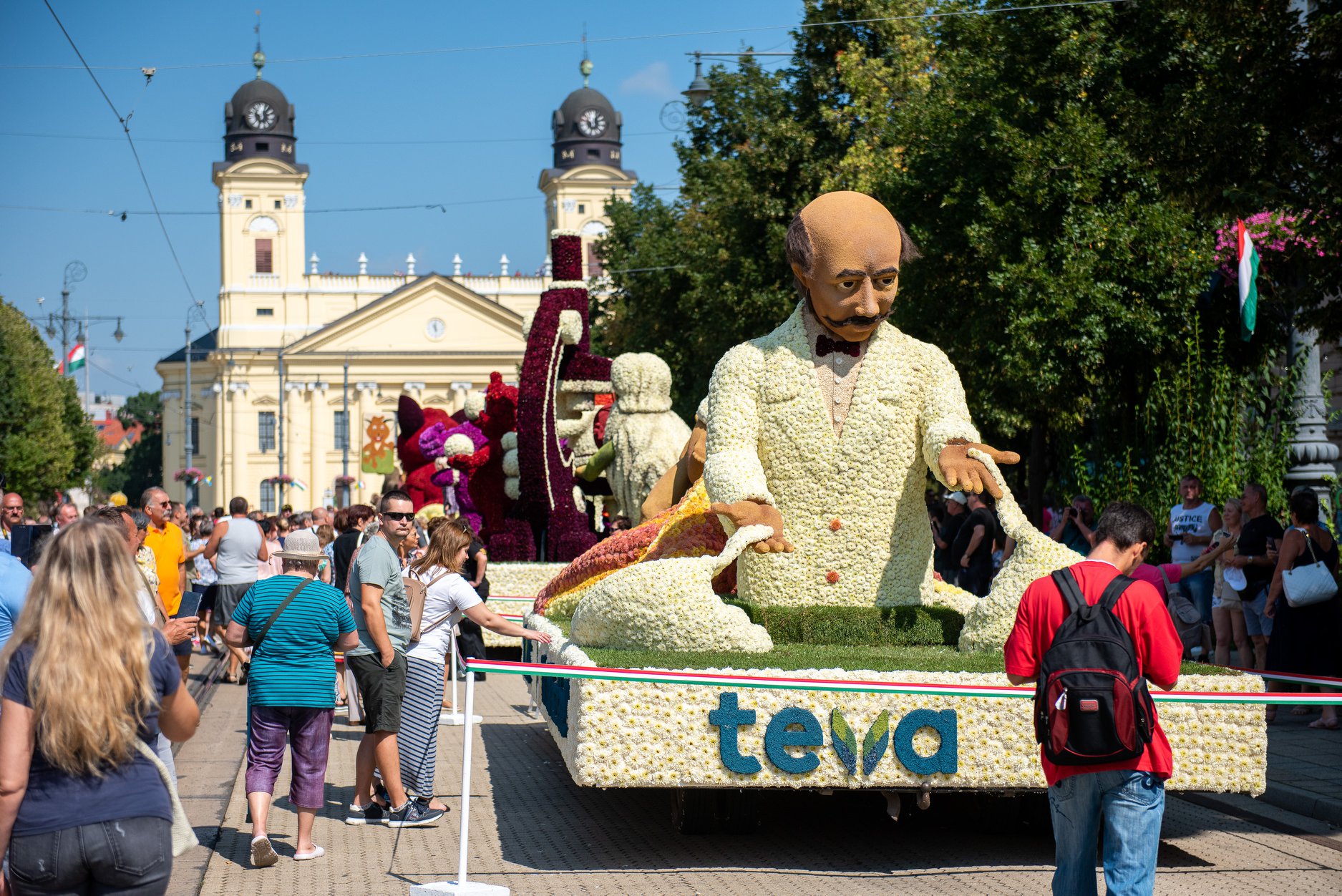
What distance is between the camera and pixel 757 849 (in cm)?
738

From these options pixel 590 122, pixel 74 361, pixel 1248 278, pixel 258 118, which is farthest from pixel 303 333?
pixel 1248 278

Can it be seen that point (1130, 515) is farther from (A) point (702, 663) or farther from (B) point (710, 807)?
(B) point (710, 807)

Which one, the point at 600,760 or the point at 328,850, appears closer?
the point at 600,760

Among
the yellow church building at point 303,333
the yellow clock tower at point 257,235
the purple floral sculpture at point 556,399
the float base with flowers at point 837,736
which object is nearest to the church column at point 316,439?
the yellow church building at point 303,333

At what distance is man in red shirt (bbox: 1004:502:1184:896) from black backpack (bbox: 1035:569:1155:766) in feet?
0.21

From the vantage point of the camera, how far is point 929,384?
8.43 metres

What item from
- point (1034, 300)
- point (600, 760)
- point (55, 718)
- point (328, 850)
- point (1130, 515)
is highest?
point (1034, 300)

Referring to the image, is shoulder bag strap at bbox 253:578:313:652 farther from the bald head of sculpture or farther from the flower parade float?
the bald head of sculpture

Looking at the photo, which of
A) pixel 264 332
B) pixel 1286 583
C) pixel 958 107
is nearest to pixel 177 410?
pixel 264 332

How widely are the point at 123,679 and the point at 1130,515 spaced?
10.3 feet

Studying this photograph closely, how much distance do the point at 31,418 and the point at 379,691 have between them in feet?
130

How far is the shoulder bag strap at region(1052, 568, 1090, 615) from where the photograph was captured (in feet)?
15.9

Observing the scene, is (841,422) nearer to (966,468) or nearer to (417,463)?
(966,468)

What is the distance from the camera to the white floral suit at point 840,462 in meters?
8.32
